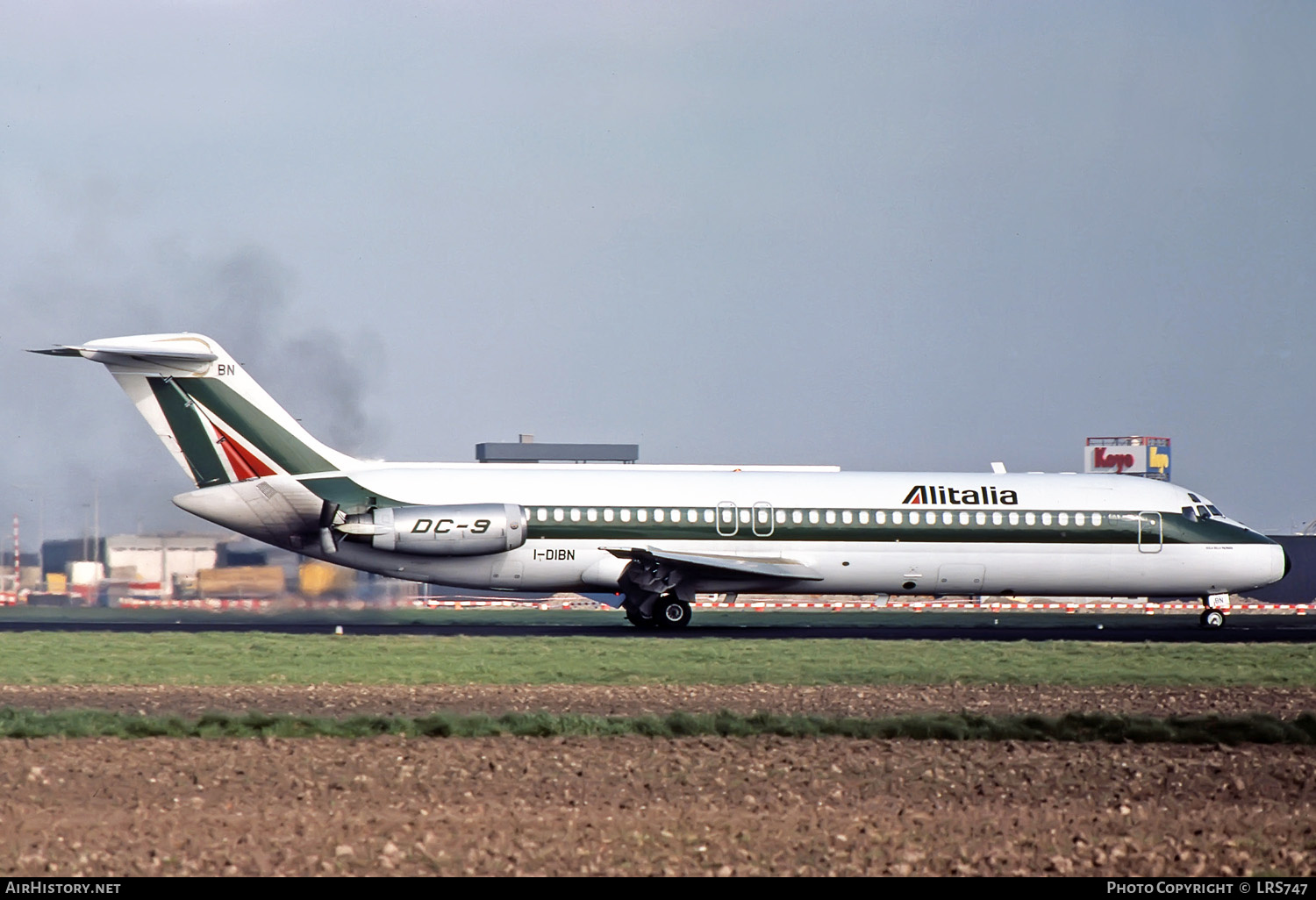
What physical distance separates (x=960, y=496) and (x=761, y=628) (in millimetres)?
5179

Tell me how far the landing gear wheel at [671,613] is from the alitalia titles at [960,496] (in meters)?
5.27

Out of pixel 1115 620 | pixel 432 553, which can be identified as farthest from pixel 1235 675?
pixel 1115 620

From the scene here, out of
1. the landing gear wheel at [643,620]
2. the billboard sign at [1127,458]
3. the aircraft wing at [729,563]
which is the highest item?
the billboard sign at [1127,458]

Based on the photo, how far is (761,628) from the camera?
33.2m

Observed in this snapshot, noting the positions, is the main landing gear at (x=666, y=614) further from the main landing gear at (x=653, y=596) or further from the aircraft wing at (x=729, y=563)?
the aircraft wing at (x=729, y=563)

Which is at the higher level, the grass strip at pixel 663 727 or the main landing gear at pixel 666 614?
the main landing gear at pixel 666 614

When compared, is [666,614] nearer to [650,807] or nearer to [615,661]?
[615,661]

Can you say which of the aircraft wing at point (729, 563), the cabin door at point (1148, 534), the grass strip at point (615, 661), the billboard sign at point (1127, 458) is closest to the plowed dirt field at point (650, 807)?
the grass strip at point (615, 661)

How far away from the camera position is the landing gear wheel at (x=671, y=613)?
32.3m

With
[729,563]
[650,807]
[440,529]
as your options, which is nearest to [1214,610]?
[729,563]

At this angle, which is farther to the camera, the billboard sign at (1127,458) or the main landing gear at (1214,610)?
the billboard sign at (1127,458)

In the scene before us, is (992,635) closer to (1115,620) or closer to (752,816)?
(1115,620)

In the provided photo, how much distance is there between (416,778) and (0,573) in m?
27.2

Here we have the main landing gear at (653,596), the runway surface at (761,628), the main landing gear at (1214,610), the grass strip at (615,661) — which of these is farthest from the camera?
the main landing gear at (1214,610)
